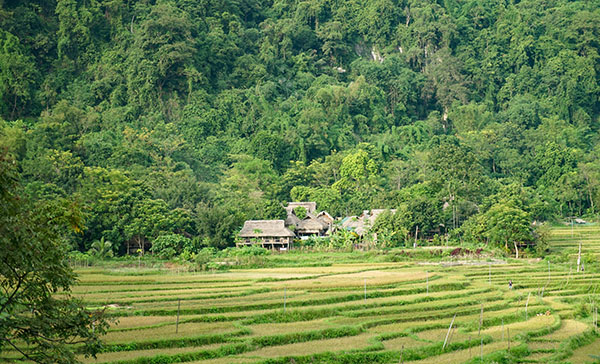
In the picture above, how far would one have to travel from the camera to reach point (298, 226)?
170 feet

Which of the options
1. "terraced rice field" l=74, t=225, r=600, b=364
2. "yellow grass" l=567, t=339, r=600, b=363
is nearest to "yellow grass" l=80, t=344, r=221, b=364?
"terraced rice field" l=74, t=225, r=600, b=364

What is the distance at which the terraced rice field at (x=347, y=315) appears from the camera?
18875 millimetres

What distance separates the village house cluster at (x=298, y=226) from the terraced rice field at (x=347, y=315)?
9.25 m

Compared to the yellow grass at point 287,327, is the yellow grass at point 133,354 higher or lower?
lower

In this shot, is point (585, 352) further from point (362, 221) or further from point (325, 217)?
point (325, 217)

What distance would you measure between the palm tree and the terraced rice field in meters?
6.44

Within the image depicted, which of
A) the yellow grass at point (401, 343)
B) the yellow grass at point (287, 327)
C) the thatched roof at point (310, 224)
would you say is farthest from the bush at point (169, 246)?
the yellow grass at point (401, 343)

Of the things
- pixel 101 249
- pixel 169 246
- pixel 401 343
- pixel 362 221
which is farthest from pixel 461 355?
pixel 362 221

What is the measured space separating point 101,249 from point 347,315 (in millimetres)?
20047

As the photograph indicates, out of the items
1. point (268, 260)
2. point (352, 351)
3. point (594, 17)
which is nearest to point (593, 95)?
point (594, 17)

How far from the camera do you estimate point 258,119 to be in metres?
74.1

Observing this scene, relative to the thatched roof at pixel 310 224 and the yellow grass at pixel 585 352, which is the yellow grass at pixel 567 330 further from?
the thatched roof at pixel 310 224

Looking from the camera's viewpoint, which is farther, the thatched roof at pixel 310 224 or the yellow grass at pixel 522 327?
the thatched roof at pixel 310 224

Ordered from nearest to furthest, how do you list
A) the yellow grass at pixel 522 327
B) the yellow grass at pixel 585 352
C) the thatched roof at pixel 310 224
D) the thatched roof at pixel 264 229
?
Answer: the yellow grass at pixel 585 352 < the yellow grass at pixel 522 327 < the thatched roof at pixel 264 229 < the thatched roof at pixel 310 224
